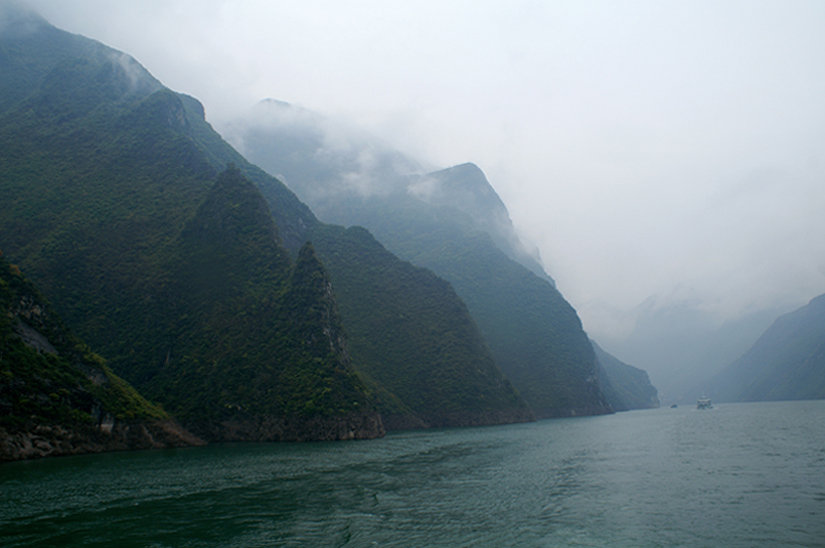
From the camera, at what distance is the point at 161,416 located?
76688 millimetres

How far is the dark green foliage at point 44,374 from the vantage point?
52.3 meters

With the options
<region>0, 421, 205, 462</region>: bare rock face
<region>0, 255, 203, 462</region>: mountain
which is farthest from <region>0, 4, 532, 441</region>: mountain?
<region>0, 255, 203, 462</region>: mountain

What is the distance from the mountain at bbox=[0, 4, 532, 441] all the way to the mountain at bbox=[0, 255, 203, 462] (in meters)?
13.6

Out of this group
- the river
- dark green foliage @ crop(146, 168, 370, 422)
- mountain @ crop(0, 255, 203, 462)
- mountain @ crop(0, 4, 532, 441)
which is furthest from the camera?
mountain @ crop(0, 4, 532, 441)

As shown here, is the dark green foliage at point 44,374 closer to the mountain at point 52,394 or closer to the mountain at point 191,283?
the mountain at point 52,394

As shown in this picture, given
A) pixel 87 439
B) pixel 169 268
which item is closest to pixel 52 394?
pixel 87 439

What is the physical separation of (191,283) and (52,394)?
4372cm

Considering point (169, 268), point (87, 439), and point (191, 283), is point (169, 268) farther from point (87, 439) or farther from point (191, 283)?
point (87, 439)

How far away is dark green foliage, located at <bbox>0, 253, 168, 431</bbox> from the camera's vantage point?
172 feet

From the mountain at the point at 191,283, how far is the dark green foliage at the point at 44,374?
16.1m

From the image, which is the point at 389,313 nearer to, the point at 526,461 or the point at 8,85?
the point at 526,461

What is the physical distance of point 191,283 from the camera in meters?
98.6

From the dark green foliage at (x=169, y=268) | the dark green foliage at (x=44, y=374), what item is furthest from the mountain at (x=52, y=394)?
A: the dark green foliage at (x=169, y=268)

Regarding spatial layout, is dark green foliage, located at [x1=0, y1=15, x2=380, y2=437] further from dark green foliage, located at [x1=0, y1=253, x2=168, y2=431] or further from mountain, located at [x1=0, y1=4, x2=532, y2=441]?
dark green foliage, located at [x1=0, y1=253, x2=168, y2=431]
